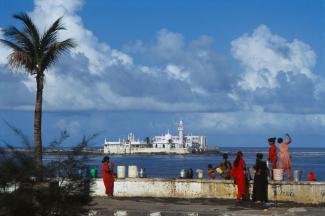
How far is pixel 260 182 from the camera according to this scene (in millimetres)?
18484

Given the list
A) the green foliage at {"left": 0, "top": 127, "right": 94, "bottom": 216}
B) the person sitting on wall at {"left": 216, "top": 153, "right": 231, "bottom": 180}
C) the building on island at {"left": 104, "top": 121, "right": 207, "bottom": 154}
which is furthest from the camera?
the building on island at {"left": 104, "top": 121, "right": 207, "bottom": 154}

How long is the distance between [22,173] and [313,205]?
9.74 m

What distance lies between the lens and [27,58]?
2067 cm

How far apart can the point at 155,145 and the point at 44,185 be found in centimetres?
17110

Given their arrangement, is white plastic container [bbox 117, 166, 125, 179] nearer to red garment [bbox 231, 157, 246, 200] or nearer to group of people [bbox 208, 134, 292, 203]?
group of people [bbox 208, 134, 292, 203]

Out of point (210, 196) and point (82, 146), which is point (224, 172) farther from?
point (82, 146)

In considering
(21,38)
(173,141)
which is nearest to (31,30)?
(21,38)

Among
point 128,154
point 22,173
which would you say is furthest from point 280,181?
point 128,154

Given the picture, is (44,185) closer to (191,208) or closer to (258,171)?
(191,208)

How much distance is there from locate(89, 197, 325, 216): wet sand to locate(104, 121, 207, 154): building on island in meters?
153

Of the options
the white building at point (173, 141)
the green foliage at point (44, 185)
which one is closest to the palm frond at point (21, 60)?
the green foliage at point (44, 185)

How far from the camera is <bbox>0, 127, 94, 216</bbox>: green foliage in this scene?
11.3 metres

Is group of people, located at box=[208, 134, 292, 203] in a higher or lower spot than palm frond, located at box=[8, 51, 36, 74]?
lower

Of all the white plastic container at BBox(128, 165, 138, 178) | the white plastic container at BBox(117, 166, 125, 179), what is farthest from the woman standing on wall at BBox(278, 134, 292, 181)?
the white plastic container at BBox(117, 166, 125, 179)
